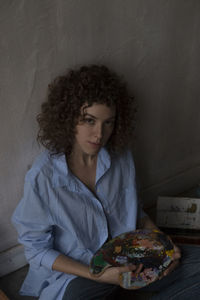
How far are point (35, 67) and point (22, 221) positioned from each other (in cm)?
66

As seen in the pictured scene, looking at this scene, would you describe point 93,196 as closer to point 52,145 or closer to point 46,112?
point 52,145

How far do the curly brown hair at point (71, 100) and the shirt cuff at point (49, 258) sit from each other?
0.43 metres

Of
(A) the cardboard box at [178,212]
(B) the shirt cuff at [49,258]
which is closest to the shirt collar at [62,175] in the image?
(B) the shirt cuff at [49,258]

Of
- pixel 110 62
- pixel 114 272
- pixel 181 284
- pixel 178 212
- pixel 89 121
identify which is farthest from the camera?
pixel 178 212

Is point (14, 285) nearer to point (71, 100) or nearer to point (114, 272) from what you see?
point (114, 272)

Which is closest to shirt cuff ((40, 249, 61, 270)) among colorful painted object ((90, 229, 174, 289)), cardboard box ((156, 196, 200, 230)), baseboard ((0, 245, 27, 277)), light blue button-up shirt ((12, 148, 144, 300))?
light blue button-up shirt ((12, 148, 144, 300))

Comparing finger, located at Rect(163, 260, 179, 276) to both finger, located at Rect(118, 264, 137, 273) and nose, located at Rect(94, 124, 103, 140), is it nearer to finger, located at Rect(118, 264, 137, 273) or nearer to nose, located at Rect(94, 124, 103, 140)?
finger, located at Rect(118, 264, 137, 273)

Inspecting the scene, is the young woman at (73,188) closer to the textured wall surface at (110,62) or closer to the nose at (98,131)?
the nose at (98,131)

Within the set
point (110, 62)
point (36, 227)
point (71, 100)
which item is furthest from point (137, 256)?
point (110, 62)

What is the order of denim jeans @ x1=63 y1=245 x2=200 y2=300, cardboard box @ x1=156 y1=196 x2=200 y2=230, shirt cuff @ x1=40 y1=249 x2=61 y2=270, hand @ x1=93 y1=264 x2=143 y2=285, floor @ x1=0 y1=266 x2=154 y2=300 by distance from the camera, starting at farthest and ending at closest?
cardboard box @ x1=156 y1=196 x2=200 y2=230 < floor @ x1=0 y1=266 x2=154 y2=300 < denim jeans @ x1=63 y1=245 x2=200 y2=300 < shirt cuff @ x1=40 y1=249 x2=61 y2=270 < hand @ x1=93 y1=264 x2=143 y2=285

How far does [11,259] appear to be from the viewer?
1610 millimetres

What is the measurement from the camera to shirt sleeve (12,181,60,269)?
48.5 inches

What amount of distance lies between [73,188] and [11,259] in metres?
0.64

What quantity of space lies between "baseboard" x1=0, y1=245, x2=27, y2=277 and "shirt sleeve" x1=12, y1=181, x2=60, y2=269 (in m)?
0.35
